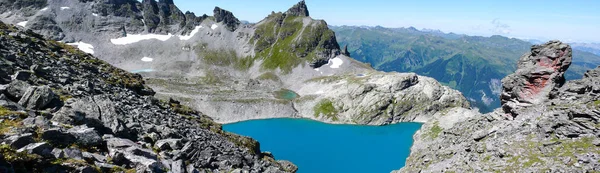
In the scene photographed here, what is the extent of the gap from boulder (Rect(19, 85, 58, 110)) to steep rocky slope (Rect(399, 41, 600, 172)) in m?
35.6

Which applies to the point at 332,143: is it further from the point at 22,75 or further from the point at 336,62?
the point at 336,62

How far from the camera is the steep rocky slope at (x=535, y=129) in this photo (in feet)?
98.5

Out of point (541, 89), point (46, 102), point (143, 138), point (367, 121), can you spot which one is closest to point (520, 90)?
point (541, 89)

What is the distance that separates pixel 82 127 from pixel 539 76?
47379mm

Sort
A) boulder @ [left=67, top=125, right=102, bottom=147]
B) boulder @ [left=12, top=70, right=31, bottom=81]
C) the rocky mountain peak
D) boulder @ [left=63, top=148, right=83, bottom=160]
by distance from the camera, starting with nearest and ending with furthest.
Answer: boulder @ [left=63, top=148, right=83, bottom=160] → boulder @ [left=67, top=125, right=102, bottom=147] → boulder @ [left=12, top=70, right=31, bottom=81] → the rocky mountain peak

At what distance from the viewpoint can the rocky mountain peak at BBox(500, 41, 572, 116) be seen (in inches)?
1618

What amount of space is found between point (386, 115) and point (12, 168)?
13513cm

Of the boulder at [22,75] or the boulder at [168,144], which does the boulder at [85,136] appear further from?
the boulder at [22,75]

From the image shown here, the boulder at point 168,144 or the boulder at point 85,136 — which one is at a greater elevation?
the boulder at point 85,136

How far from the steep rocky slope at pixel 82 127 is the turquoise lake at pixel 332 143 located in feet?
167

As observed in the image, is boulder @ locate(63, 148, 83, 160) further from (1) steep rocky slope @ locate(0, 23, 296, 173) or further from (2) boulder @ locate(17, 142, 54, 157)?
(2) boulder @ locate(17, 142, 54, 157)

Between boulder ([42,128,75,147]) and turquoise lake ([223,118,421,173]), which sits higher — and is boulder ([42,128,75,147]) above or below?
above

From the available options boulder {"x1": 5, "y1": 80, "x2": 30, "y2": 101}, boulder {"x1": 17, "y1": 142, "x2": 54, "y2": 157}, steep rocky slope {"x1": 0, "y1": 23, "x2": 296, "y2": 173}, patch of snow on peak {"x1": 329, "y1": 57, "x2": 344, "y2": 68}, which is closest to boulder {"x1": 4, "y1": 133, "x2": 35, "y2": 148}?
steep rocky slope {"x1": 0, "y1": 23, "x2": 296, "y2": 173}

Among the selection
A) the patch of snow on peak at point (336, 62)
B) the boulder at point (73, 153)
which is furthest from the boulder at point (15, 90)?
the patch of snow on peak at point (336, 62)
